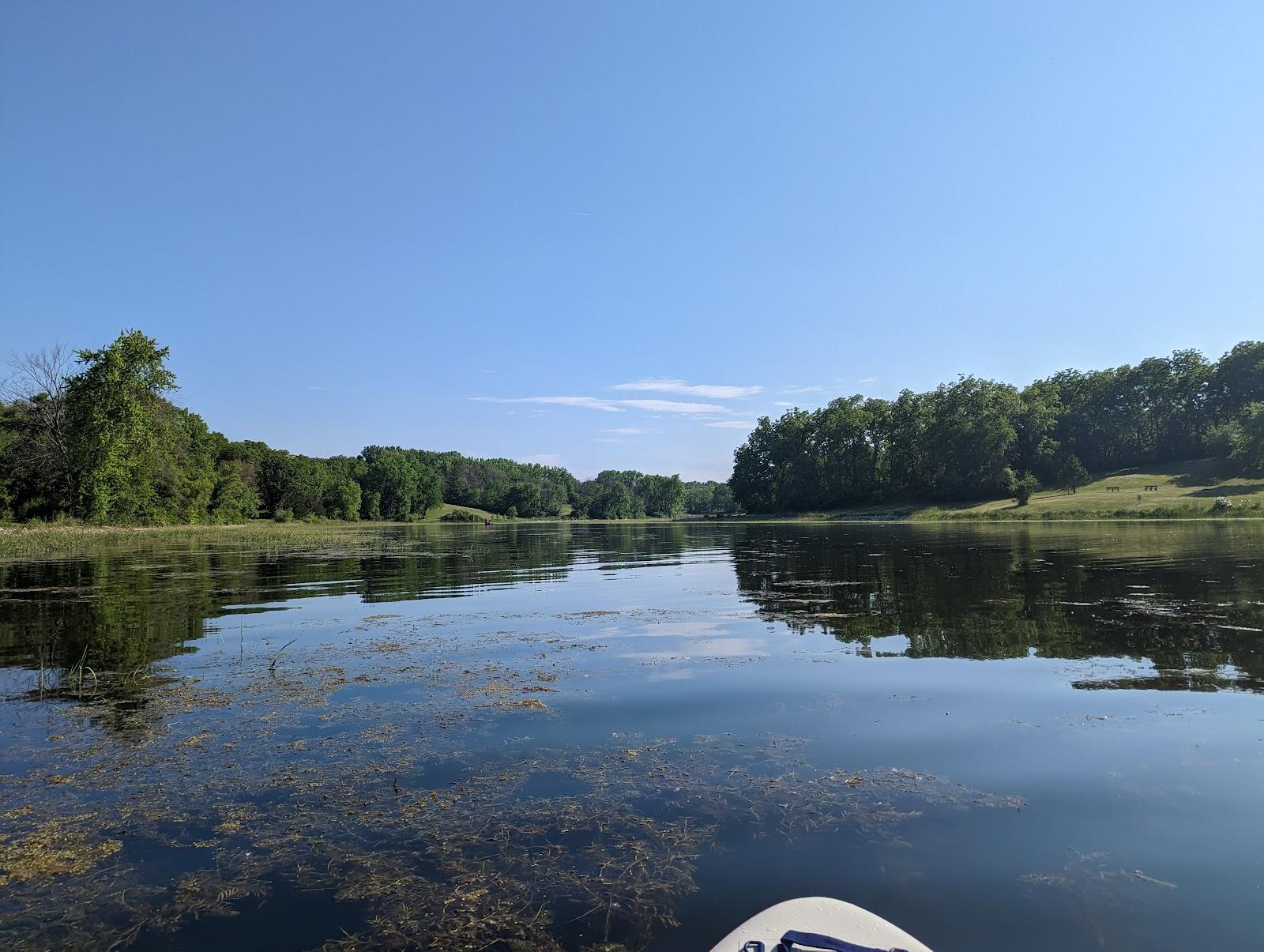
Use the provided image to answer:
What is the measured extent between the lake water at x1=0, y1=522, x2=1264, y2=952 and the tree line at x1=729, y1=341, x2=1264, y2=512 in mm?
94442

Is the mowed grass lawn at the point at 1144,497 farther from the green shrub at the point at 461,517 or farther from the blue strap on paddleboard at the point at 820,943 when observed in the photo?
the green shrub at the point at 461,517

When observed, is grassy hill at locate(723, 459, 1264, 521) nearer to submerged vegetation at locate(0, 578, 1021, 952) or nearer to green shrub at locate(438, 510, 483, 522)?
submerged vegetation at locate(0, 578, 1021, 952)

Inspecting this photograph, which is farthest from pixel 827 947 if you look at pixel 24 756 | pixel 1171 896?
pixel 24 756

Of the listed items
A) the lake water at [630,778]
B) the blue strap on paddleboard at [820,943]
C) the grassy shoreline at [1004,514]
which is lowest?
the lake water at [630,778]

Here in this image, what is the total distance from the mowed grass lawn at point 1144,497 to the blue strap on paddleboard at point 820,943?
77.4 m

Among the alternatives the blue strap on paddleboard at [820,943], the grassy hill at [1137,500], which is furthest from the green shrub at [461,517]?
the blue strap on paddleboard at [820,943]

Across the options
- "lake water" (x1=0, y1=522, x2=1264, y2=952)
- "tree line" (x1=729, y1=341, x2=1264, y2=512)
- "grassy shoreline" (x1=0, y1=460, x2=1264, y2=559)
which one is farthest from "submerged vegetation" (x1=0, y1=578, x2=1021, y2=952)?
"tree line" (x1=729, y1=341, x2=1264, y2=512)

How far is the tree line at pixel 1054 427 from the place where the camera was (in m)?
109

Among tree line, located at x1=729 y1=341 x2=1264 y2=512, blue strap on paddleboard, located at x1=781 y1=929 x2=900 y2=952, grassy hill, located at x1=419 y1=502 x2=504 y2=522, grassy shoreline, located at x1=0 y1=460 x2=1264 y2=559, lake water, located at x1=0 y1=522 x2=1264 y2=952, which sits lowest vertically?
lake water, located at x1=0 y1=522 x2=1264 y2=952

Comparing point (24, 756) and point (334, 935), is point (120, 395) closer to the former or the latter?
point (24, 756)

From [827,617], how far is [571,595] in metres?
8.66

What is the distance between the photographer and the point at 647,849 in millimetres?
5434

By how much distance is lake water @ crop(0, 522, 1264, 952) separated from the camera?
4.63 meters

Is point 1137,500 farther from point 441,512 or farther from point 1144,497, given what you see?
point 441,512
